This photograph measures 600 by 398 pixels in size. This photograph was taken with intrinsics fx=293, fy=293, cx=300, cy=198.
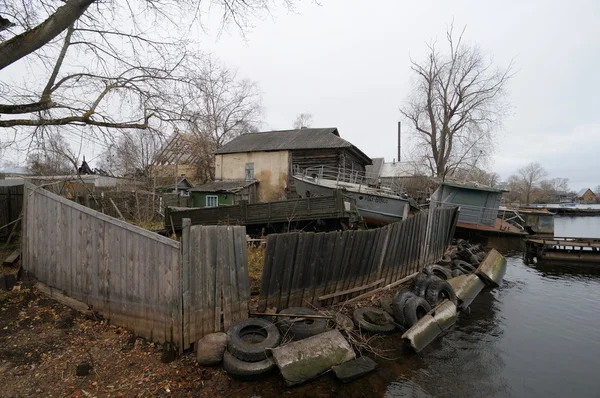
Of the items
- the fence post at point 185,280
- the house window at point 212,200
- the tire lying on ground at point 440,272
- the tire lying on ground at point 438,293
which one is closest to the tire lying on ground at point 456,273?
the tire lying on ground at point 440,272

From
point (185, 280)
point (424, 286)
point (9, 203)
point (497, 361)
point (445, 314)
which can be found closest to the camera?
point (185, 280)

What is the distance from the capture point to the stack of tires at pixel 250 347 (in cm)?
402

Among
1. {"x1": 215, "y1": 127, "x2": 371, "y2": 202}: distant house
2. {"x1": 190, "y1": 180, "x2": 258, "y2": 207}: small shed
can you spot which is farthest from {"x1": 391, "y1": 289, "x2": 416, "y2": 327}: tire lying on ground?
{"x1": 215, "y1": 127, "x2": 371, "y2": 202}: distant house

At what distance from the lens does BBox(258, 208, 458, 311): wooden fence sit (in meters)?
5.17

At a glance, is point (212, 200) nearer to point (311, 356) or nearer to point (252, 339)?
point (252, 339)

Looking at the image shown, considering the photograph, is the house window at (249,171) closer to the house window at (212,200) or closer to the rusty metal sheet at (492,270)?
the house window at (212,200)

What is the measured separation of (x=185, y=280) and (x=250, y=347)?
1345 millimetres

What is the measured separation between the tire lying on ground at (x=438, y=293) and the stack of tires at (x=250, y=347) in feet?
13.9

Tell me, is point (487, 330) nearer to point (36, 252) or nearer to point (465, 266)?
point (465, 266)

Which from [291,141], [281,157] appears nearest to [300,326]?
[281,157]

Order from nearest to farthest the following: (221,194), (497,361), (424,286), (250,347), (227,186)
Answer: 1. (250,347)
2. (497,361)
3. (424,286)
4. (221,194)
5. (227,186)

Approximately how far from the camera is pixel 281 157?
25125 mm

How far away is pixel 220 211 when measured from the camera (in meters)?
13.6

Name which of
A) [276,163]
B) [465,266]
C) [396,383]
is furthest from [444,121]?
[396,383]
